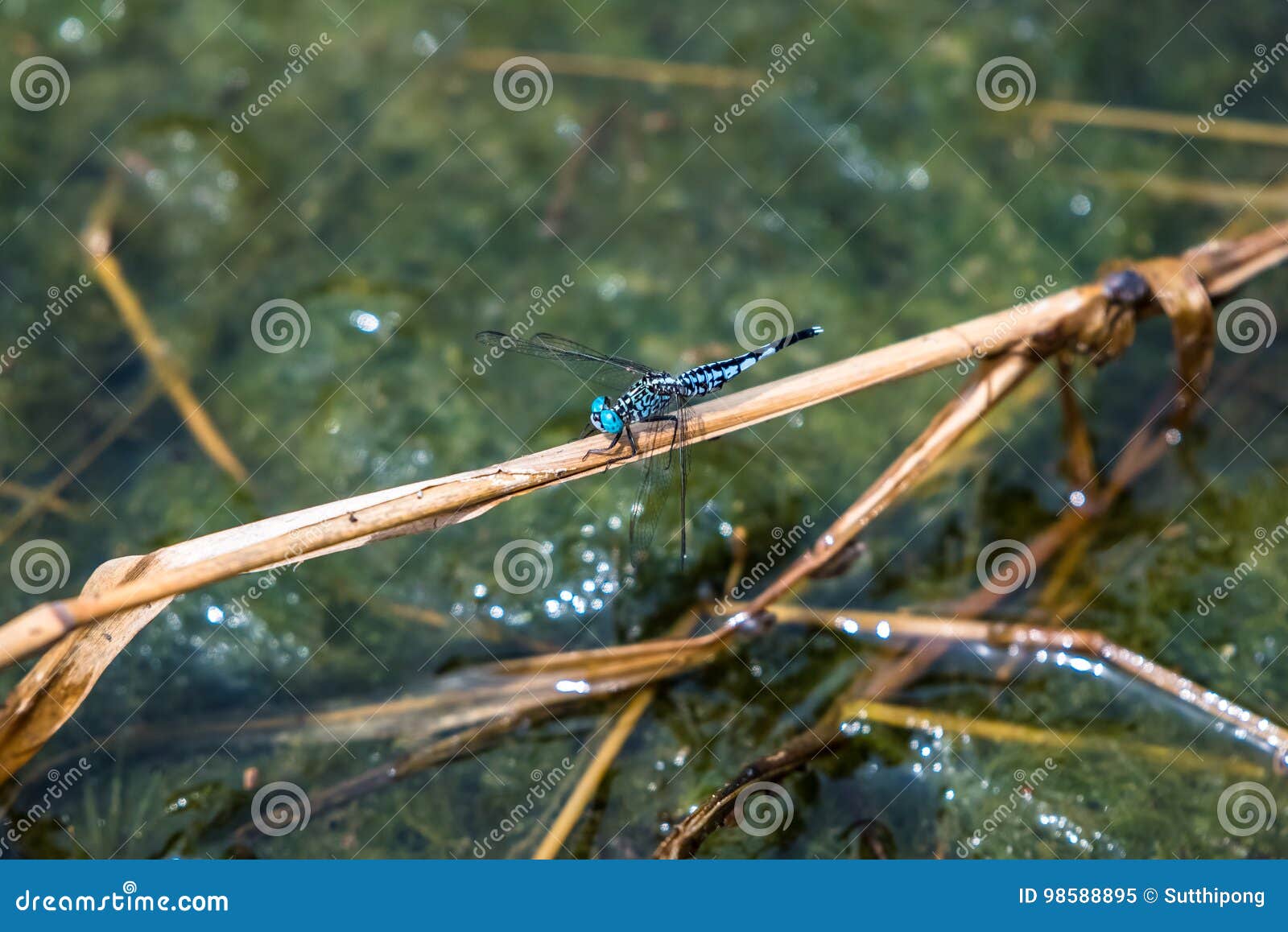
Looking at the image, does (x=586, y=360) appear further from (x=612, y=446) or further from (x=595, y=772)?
(x=595, y=772)

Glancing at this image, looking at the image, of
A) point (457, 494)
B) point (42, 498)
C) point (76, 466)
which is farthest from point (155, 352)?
point (457, 494)

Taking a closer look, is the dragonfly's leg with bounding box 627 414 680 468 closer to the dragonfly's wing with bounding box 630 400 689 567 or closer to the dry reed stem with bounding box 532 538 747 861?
the dragonfly's wing with bounding box 630 400 689 567

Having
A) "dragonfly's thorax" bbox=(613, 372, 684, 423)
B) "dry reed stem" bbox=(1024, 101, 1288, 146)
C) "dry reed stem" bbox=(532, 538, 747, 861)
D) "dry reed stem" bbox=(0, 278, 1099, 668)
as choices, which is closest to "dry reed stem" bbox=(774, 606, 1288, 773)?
"dry reed stem" bbox=(532, 538, 747, 861)

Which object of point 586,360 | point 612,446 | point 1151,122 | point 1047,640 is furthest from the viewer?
point 1151,122

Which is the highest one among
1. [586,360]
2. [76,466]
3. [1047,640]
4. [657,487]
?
[586,360]

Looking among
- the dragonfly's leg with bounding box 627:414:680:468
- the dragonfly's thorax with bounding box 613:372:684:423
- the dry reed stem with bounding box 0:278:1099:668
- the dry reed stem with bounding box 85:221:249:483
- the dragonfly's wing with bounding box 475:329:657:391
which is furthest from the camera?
the dry reed stem with bounding box 85:221:249:483

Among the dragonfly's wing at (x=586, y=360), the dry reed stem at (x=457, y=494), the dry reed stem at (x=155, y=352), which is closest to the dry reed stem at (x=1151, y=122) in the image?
the dry reed stem at (x=457, y=494)
